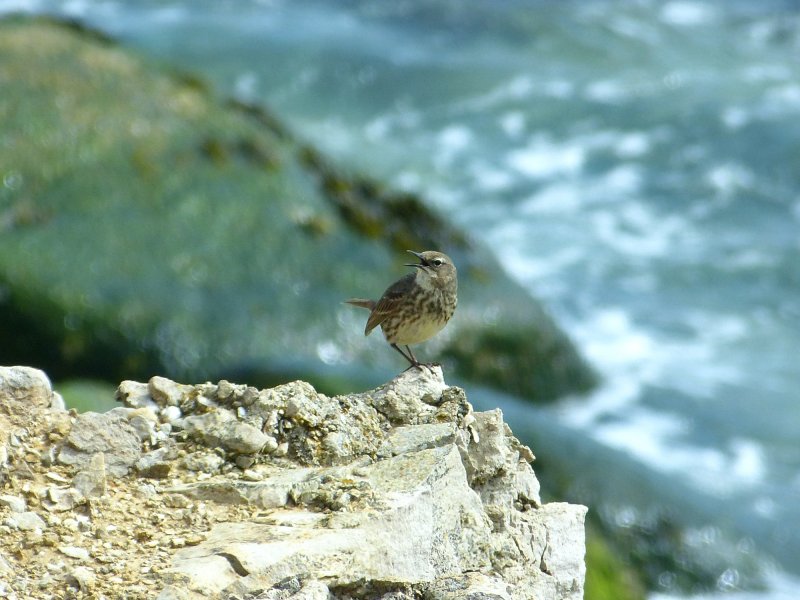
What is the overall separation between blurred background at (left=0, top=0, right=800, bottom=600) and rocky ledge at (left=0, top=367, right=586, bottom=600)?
503cm

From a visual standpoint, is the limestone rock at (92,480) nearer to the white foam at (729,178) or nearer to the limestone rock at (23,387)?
the limestone rock at (23,387)

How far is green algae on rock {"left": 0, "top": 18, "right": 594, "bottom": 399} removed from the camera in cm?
1179

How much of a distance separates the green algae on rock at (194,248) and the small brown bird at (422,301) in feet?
13.9

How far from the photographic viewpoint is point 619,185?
69.1 feet

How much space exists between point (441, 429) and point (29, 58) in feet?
38.5

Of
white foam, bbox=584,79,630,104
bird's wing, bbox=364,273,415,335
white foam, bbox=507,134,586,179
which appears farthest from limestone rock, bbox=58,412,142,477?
white foam, bbox=584,79,630,104

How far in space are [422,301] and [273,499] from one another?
8.91 ft

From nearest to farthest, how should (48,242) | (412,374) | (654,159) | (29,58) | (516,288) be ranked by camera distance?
1. (412,374)
2. (48,242)
3. (516,288)
4. (29,58)
5. (654,159)

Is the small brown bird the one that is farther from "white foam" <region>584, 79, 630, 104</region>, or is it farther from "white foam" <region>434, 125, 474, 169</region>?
"white foam" <region>584, 79, 630, 104</region>

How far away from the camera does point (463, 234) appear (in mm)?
14648

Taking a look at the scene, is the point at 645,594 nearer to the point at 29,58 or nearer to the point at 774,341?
the point at 774,341

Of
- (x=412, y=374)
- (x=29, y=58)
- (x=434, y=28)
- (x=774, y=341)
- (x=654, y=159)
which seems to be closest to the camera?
(x=412, y=374)

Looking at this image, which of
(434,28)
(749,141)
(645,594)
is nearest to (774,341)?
(749,141)

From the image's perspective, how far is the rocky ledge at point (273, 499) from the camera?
401 cm
